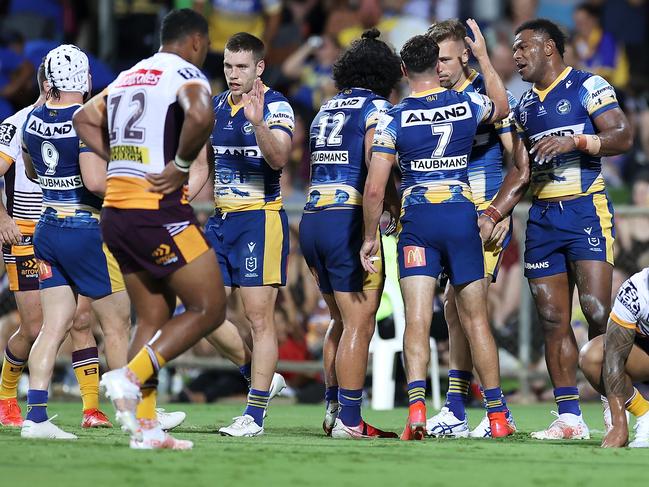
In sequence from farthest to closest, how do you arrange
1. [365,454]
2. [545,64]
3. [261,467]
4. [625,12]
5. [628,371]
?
[625,12]
[545,64]
[628,371]
[365,454]
[261,467]

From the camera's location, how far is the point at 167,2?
18859 millimetres

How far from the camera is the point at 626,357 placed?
777 centimetres

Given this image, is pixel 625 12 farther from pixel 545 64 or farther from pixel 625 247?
pixel 545 64

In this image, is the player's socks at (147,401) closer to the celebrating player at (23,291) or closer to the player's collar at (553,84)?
the celebrating player at (23,291)

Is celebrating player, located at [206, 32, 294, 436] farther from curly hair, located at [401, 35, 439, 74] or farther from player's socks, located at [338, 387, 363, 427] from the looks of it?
curly hair, located at [401, 35, 439, 74]

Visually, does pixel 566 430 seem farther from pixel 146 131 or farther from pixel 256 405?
pixel 146 131

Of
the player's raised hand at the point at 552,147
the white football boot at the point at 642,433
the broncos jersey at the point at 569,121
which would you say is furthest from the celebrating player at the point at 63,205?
the white football boot at the point at 642,433

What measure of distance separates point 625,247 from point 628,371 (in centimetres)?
668

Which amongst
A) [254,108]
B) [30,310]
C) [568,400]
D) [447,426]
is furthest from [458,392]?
[30,310]

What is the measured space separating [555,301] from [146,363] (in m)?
3.42

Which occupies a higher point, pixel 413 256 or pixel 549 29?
pixel 549 29

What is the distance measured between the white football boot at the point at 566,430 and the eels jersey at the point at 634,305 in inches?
51.7

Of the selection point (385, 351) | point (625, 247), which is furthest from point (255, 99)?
point (625, 247)

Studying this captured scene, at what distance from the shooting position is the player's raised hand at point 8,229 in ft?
31.1
